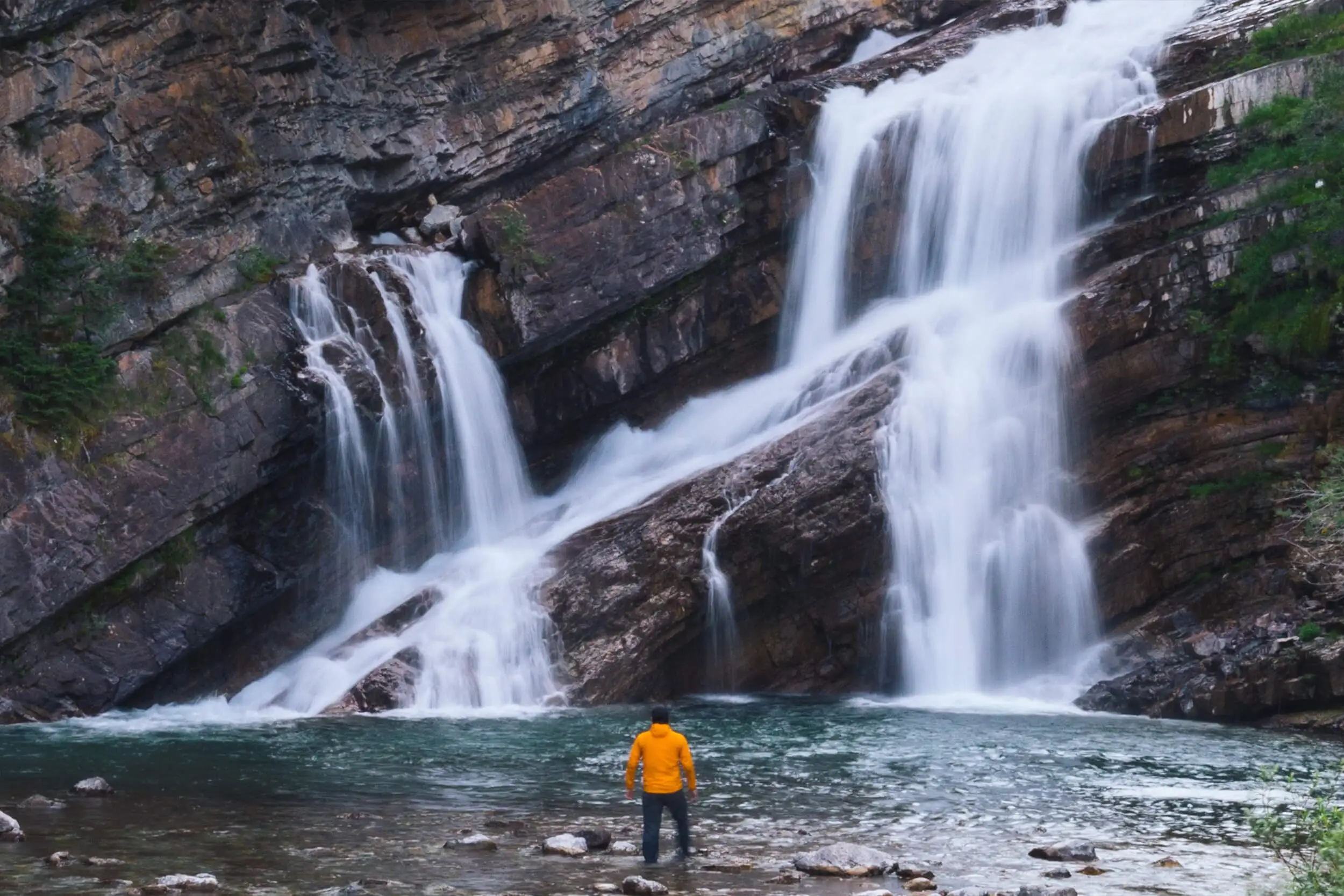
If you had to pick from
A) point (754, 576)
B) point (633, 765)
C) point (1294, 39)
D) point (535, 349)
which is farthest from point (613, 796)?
point (1294, 39)

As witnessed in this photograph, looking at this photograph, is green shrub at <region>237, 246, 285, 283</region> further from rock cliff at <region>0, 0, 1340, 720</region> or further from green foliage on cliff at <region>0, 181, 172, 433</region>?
green foliage on cliff at <region>0, 181, 172, 433</region>

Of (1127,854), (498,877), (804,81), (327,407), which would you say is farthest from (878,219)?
(498,877)

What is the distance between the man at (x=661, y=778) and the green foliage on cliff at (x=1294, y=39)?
2457cm

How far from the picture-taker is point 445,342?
30.9 m

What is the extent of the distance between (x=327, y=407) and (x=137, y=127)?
280 inches

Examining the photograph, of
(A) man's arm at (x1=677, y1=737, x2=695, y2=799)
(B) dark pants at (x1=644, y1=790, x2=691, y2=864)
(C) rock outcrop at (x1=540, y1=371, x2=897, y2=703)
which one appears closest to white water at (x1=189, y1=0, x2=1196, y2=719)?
(C) rock outcrop at (x1=540, y1=371, x2=897, y2=703)

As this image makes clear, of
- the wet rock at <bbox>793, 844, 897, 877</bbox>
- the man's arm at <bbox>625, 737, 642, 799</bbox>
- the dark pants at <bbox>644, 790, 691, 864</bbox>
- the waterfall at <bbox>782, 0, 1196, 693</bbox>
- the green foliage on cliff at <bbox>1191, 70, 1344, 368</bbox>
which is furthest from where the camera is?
the waterfall at <bbox>782, 0, 1196, 693</bbox>

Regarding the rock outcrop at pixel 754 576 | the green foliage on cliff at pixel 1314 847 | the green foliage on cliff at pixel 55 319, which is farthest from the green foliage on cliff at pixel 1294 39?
the green foliage on cliff at pixel 55 319

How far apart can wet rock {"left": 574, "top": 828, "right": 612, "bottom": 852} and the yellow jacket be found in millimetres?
964

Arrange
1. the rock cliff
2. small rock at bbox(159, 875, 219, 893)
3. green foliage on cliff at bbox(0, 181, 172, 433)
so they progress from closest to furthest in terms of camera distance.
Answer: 1. small rock at bbox(159, 875, 219, 893)
2. green foliage on cliff at bbox(0, 181, 172, 433)
3. the rock cliff

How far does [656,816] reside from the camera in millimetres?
13078

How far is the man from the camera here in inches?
514

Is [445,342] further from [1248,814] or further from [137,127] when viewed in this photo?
[1248,814]

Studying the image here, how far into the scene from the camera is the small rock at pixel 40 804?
618 inches
